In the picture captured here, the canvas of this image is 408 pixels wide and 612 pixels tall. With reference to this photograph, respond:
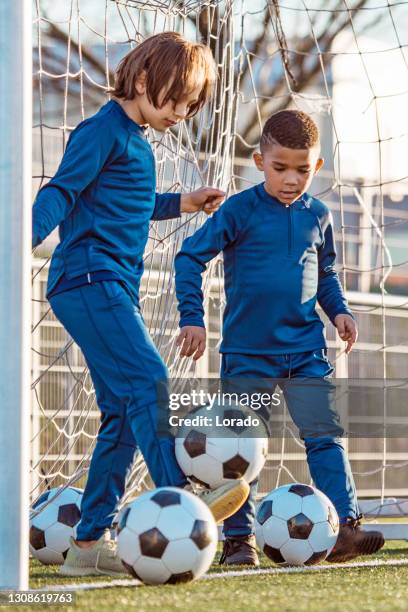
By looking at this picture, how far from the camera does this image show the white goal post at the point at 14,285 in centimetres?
182

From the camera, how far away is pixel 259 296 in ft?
10.1

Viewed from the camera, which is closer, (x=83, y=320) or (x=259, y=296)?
(x=83, y=320)

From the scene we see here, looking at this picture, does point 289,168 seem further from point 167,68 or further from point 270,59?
point 270,59

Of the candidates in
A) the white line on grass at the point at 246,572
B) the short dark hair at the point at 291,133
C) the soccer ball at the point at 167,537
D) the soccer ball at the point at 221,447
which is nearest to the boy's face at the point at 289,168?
the short dark hair at the point at 291,133

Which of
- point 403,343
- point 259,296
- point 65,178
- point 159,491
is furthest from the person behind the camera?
point 403,343

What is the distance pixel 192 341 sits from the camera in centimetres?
284

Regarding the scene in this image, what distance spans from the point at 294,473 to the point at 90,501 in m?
4.13

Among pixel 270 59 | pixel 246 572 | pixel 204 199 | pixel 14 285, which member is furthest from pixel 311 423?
pixel 270 59

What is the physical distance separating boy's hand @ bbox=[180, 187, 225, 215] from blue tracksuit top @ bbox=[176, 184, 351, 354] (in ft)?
0.82

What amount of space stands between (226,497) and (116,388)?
1.21 feet

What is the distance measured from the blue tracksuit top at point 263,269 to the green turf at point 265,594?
71 cm

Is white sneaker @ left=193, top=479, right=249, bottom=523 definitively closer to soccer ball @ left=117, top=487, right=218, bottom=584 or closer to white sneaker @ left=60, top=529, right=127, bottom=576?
soccer ball @ left=117, top=487, right=218, bottom=584

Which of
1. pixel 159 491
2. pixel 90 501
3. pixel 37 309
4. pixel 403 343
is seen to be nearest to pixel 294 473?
pixel 403 343

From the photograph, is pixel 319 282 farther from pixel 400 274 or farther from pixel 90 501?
pixel 400 274
